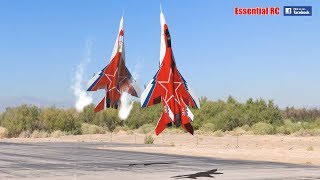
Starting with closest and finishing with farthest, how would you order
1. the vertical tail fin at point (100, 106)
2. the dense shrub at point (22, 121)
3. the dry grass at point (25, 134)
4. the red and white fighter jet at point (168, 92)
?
the vertical tail fin at point (100, 106), the red and white fighter jet at point (168, 92), the dry grass at point (25, 134), the dense shrub at point (22, 121)

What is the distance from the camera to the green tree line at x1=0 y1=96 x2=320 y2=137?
3241 inches

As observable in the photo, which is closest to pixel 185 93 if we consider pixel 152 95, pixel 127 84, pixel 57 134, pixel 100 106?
pixel 152 95

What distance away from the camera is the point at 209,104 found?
93.2 meters

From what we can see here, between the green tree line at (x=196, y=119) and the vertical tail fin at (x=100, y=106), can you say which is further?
the green tree line at (x=196, y=119)

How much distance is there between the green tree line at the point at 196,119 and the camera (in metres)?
82.3

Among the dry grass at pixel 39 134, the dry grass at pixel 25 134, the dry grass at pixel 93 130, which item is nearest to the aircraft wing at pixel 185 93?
the dry grass at pixel 39 134

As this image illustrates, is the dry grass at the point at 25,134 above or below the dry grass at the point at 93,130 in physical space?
below

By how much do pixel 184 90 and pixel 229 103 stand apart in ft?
235

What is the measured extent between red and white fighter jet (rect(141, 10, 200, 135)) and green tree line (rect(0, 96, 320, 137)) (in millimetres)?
51803

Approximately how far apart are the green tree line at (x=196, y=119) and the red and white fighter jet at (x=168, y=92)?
51803 mm

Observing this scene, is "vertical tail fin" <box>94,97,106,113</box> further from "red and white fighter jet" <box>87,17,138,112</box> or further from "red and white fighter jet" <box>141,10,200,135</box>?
"red and white fighter jet" <box>141,10,200,135</box>

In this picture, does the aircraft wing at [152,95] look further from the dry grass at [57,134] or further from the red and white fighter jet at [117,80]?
the dry grass at [57,134]

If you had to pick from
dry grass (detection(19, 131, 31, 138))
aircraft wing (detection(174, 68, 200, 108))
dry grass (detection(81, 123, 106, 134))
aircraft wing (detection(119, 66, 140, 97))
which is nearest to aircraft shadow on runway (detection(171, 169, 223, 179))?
aircraft wing (detection(174, 68, 200, 108))

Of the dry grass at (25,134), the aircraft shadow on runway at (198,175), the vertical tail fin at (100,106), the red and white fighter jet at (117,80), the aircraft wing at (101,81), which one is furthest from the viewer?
the dry grass at (25,134)
